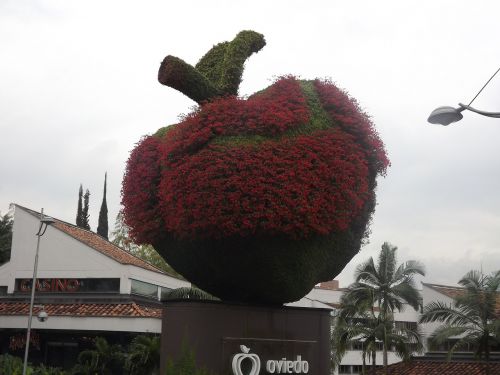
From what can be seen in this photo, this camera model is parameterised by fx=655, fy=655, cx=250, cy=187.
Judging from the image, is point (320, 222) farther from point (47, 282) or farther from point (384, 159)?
point (47, 282)

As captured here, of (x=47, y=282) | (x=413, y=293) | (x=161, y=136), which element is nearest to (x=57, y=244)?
(x=47, y=282)

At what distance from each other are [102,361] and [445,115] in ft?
53.6

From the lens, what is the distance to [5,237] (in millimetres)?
37469

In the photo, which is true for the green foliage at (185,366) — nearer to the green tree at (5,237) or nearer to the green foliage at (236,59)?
the green foliage at (236,59)

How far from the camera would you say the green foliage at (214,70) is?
9.86 metres

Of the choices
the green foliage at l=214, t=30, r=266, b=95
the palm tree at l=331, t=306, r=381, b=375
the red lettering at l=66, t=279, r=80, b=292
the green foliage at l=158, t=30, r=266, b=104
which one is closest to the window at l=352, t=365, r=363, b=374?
the palm tree at l=331, t=306, r=381, b=375

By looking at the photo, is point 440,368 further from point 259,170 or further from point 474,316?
point 259,170

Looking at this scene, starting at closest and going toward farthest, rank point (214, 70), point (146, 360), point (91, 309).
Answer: point (214, 70) → point (146, 360) → point (91, 309)

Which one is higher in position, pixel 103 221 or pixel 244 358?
pixel 103 221

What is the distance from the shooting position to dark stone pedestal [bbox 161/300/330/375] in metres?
9.70

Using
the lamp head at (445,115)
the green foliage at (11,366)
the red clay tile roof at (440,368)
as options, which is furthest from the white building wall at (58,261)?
the lamp head at (445,115)

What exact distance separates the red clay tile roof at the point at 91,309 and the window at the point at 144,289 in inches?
48.3

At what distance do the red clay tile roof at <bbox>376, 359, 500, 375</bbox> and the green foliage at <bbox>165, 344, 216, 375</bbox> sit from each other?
2195 centimetres

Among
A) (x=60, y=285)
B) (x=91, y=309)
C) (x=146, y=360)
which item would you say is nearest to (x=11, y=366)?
(x=146, y=360)
